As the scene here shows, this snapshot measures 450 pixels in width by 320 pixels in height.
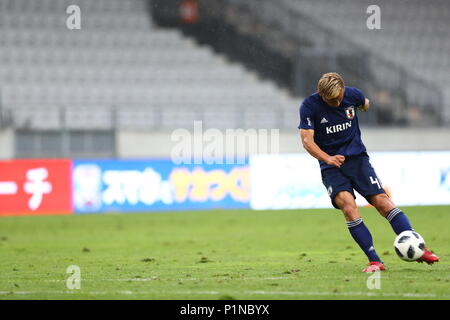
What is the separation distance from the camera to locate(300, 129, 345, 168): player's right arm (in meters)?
8.91

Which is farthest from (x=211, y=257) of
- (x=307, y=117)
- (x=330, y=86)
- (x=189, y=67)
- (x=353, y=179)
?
(x=189, y=67)

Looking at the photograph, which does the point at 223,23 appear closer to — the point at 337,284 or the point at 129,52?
the point at 129,52

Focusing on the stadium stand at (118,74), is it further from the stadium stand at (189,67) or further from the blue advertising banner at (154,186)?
the blue advertising banner at (154,186)

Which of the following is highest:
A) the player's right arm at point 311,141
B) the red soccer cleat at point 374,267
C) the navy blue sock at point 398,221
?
the player's right arm at point 311,141

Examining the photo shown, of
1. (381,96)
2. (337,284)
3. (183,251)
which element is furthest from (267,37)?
(337,284)

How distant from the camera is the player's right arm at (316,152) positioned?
29.2 ft

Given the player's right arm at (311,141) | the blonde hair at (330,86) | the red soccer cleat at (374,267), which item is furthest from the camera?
the player's right arm at (311,141)

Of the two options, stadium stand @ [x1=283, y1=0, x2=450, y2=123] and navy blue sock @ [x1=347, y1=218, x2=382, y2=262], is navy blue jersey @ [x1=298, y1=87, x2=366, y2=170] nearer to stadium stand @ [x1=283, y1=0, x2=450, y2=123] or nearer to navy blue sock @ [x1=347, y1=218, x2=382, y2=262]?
navy blue sock @ [x1=347, y1=218, x2=382, y2=262]

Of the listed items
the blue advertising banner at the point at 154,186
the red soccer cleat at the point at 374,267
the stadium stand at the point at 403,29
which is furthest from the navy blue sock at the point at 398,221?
the stadium stand at the point at 403,29

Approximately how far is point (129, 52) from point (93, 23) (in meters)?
1.37

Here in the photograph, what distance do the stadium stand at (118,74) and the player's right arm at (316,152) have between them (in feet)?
50.3

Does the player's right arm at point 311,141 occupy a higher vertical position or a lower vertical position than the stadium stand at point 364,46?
lower

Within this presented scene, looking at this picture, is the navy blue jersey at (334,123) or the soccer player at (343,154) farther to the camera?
the navy blue jersey at (334,123)

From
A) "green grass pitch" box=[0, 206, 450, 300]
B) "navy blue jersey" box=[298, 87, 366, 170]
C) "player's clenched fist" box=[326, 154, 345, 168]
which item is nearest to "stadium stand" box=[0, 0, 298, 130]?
"green grass pitch" box=[0, 206, 450, 300]
